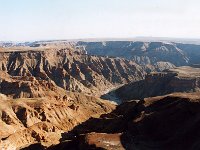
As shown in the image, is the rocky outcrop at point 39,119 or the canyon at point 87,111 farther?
the rocky outcrop at point 39,119

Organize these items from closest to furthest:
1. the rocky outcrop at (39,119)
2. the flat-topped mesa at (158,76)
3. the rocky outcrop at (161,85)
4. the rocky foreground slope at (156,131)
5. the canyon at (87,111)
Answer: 1. the rocky foreground slope at (156,131)
2. the canyon at (87,111)
3. the rocky outcrop at (39,119)
4. the rocky outcrop at (161,85)
5. the flat-topped mesa at (158,76)

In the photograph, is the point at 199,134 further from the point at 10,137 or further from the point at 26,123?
the point at 26,123

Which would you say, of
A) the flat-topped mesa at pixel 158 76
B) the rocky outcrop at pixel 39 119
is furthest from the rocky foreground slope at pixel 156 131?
the flat-topped mesa at pixel 158 76

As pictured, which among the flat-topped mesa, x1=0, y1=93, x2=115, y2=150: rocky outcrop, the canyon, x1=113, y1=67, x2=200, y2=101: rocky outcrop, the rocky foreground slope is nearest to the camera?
the rocky foreground slope

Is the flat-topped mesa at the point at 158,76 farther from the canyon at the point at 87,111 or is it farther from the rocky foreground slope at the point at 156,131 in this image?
the rocky foreground slope at the point at 156,131

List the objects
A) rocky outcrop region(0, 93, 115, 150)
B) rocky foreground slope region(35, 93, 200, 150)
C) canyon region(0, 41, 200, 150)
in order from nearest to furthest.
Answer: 1. rocky foreground slope region(35, 93, 200, 150)
2. canyon region(0, 41, 200, 150)
3. rocky outcrop region(0, 93, 115, 150)

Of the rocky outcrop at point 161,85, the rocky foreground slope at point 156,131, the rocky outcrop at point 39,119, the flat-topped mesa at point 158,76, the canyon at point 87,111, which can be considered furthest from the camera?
the flat-topped mesa at point 158,76

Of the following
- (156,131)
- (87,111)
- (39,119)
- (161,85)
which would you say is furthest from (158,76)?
(156,131)

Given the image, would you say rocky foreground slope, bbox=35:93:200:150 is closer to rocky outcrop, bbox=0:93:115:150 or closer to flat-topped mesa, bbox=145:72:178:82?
rocky outcrop, bbox=0:93:115:150

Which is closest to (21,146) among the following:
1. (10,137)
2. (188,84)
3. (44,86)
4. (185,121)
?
(10,137)

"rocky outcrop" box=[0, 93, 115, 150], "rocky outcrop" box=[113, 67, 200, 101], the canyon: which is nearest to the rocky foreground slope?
the canyon
